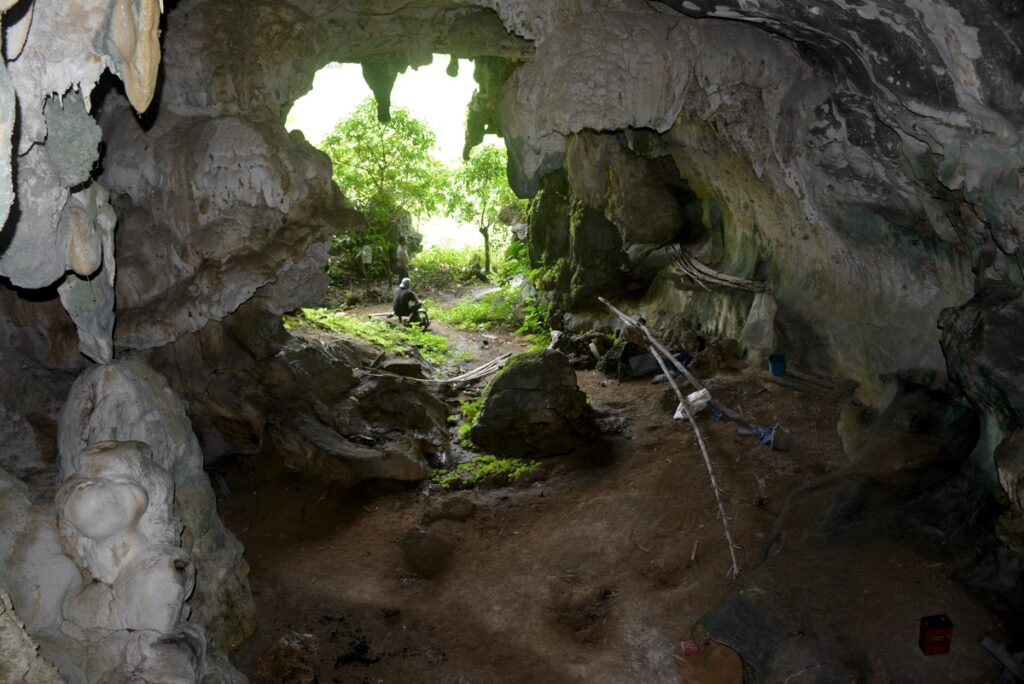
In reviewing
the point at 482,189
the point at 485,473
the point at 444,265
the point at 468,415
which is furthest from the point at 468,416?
the point at 444,265

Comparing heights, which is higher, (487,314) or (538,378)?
(538,378)

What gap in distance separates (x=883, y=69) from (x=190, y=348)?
8.61 m

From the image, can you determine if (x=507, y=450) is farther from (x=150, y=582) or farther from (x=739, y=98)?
(x=150, y=582)

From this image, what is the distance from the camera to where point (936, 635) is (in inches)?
203

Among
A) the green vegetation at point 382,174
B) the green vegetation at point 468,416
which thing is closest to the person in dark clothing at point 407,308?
the green vegetation at point 382,174

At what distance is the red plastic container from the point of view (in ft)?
16.9

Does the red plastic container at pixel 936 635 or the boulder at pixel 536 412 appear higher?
the red plastic container at pixel 936 635

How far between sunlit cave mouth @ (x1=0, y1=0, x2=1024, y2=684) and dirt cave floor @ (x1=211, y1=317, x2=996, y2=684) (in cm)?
4

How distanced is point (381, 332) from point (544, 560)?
7635 mm

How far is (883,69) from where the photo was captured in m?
5.95

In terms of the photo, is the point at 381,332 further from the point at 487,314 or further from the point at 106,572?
the point at 106,572

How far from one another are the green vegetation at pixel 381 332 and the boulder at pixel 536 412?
3422mm

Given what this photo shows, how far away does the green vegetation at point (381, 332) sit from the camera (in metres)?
13.4

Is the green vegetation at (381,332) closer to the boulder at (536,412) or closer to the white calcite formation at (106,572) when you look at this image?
the boulder at (536,412)
